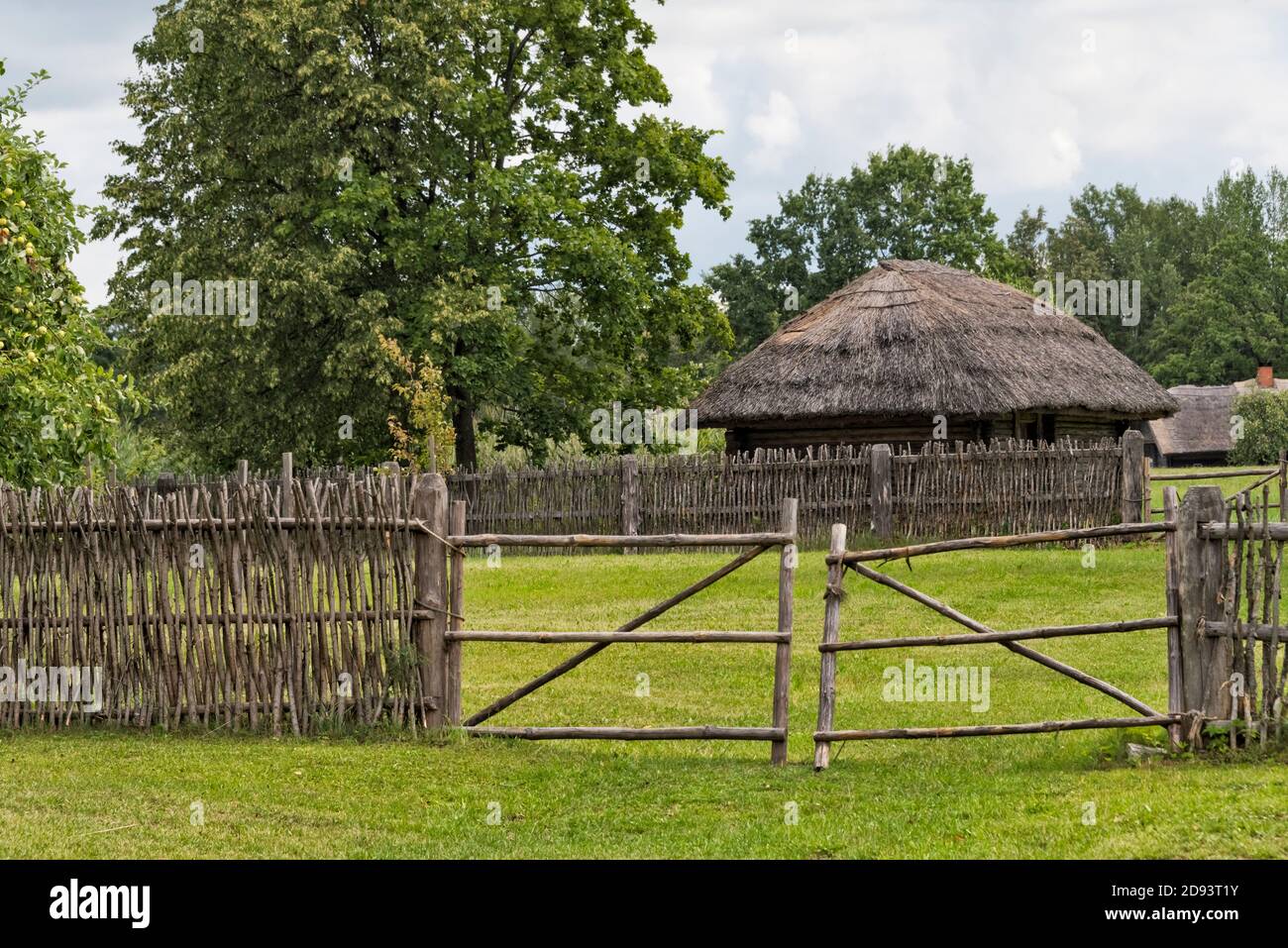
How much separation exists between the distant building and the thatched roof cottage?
27.8 metres

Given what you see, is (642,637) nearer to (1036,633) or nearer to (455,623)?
(455,623)

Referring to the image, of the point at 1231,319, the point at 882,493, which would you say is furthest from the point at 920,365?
the point at 1231,319

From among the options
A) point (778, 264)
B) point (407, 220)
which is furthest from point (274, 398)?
point (778, 264)

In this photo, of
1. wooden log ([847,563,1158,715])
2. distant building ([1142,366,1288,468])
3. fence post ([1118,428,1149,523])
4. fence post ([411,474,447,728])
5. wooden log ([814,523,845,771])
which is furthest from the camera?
distant building ([1142,366,1288,468])

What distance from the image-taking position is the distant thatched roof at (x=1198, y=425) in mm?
53000

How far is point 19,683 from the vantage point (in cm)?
962

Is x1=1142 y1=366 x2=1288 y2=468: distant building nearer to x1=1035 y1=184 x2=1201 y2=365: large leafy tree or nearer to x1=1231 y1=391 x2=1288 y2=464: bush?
x1=1231 y1=391 x2=1288 y2=464: bush

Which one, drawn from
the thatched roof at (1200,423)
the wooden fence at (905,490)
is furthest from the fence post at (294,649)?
the thatched roof at (1200,423)

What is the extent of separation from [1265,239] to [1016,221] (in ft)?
40.6

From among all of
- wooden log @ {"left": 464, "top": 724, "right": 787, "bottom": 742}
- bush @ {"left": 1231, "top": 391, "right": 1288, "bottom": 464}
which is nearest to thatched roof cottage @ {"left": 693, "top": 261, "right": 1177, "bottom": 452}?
wooden log @ {"left": 464, "top": 724, "right": 787, "bottom": 742}

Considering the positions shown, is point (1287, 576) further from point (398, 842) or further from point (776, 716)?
point (398, 842)

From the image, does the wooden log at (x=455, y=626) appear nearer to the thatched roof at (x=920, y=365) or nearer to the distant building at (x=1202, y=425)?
the thatched roof at (x=920, y=365)

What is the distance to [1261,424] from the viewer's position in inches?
1839

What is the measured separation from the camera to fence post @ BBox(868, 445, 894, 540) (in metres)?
20.6
